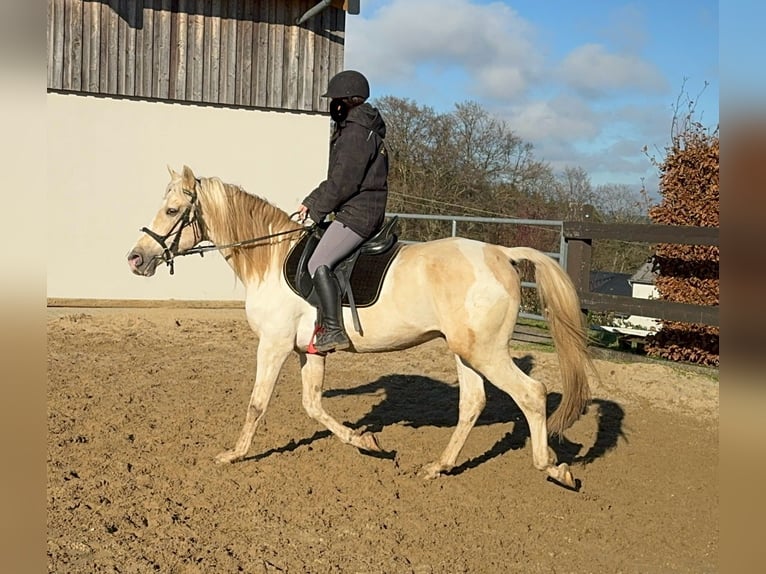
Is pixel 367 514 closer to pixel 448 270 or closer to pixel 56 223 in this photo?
pixel 448 270

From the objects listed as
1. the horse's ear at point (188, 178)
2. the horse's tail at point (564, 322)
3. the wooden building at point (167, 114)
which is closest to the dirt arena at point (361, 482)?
the horse's tail at point (564, 322)

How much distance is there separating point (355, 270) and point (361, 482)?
1429 millimetres

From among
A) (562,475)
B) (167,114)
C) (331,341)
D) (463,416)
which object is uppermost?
(167,114)

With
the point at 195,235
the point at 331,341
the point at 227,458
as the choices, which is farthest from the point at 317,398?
the point at 195,235

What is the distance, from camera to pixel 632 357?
9164 millimetres

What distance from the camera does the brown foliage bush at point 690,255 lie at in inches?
359

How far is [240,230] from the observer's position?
5.32 m

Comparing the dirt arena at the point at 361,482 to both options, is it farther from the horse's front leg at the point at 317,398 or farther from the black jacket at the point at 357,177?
the black jacket at the point at 357,177

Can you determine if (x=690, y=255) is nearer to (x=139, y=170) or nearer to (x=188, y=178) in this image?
(x=188, y=178)

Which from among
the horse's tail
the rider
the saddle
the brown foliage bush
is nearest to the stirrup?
the rider

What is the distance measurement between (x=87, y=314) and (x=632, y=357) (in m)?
7.93

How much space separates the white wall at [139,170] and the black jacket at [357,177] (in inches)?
294

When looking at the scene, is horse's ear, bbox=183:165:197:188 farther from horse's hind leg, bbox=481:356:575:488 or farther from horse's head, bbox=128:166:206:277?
horse's hind leg, bbox=481:356:575:488
